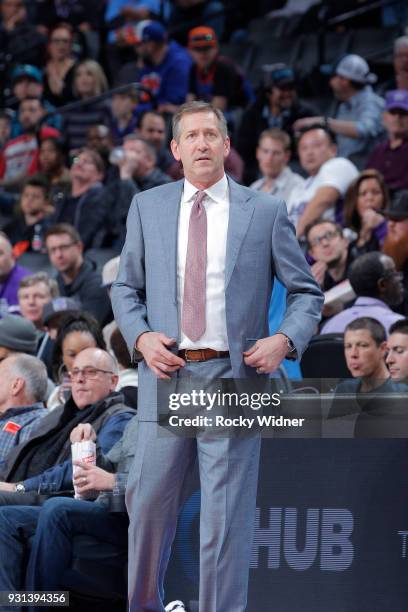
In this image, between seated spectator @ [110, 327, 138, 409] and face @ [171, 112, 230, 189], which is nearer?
face @ [171, 112, 230, 189]

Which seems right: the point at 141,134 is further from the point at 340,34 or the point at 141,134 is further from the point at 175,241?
the point at 175,241

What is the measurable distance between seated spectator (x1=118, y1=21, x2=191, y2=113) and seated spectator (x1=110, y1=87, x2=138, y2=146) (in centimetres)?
11

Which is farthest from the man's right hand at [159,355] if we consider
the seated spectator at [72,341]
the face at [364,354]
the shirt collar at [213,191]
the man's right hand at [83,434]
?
the seated spectator at [72,341]

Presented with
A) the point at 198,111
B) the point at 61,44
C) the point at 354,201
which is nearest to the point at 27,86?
the point at 61,44

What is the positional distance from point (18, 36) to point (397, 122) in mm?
6554

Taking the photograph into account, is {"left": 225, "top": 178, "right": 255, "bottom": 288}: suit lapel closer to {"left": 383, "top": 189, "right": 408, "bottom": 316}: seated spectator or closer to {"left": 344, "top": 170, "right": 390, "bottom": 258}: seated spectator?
{"left": 383, "top": 189, "right": 408, "bottom": 316}: seated spectator

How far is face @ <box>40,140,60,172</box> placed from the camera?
459 inches

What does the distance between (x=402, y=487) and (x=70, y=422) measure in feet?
6.04

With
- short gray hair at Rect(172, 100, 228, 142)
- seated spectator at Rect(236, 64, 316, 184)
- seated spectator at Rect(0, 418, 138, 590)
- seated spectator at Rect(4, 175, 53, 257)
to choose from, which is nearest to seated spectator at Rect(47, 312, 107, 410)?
seated spectator at Rect(0, 418, 138, 590)

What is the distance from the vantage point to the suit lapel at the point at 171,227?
377 cm

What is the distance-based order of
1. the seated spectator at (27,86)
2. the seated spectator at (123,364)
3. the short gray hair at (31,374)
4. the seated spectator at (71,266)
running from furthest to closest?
1. the seated spectator at (27,86)
2. the seated spectator at (71,266)
3. the seated spectator at (123,364)
4. the short gray hair at (31,374)

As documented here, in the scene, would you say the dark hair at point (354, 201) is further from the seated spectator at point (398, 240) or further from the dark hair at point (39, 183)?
the dark hair at point (39, 183)

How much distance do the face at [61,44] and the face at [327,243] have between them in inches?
248

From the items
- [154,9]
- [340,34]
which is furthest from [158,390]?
[154,9]
